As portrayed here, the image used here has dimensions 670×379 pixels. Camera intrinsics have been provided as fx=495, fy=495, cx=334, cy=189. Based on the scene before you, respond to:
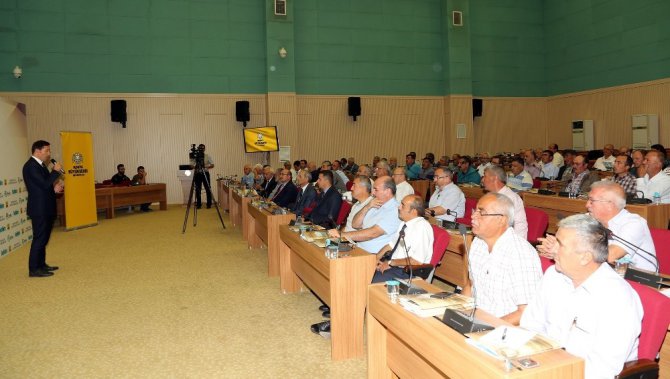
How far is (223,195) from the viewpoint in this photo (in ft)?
41.4

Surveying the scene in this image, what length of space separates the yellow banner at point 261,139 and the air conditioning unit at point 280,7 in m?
3.24

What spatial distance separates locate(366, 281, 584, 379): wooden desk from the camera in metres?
1.69

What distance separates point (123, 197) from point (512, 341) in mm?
11786

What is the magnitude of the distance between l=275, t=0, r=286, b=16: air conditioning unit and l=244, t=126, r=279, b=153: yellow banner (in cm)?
324

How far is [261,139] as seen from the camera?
45.8ft

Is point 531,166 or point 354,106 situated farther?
point 354,106

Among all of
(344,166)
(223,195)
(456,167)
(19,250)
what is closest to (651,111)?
(456,167)

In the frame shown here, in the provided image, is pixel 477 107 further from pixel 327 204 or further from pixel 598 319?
pixel 598 319

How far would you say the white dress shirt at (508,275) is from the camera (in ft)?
8.45

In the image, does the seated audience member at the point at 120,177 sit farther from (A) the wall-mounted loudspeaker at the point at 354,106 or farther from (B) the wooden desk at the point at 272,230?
(B) the wooden desk at the point at 272,230

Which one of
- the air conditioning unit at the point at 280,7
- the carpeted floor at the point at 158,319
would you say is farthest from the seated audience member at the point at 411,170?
the carpeted floor at the point at 158,319

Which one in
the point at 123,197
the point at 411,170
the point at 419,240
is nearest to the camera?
the point at 419,240

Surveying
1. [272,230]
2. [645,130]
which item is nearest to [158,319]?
[272,230]

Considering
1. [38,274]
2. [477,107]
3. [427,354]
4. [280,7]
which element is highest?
[280,7]
